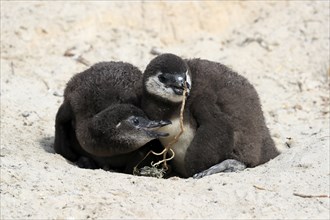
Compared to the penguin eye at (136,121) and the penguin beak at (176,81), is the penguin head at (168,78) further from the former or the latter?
the penguin eye at (136,121)

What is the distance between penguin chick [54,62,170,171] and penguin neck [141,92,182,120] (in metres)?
0.08

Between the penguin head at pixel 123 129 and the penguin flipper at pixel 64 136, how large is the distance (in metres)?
0.80

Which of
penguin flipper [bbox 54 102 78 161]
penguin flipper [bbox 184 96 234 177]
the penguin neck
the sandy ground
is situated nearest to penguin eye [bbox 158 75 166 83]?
the penguin neck

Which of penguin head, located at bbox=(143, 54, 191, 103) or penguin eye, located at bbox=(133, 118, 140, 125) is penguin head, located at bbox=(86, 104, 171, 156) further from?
penguin head, located at bbox=(143, 54, 191, 103)

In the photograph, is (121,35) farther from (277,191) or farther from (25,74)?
(277,191)

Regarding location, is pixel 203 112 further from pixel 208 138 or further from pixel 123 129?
pixel 123 129

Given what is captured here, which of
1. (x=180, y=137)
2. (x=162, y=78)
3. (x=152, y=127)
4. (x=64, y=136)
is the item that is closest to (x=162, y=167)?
(x=180, y=137)

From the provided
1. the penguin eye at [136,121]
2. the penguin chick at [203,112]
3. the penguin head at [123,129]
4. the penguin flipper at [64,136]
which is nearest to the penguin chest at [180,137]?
the penguin chick at [203,112]

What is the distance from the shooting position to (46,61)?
37.2 ft

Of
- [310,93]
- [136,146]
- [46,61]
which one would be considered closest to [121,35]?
[46,61]

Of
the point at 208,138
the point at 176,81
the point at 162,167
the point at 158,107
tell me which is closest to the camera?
the point at 176,81

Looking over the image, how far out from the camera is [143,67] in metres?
11.2

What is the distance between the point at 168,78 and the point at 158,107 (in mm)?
339

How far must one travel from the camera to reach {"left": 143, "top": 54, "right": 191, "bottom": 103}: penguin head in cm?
764
